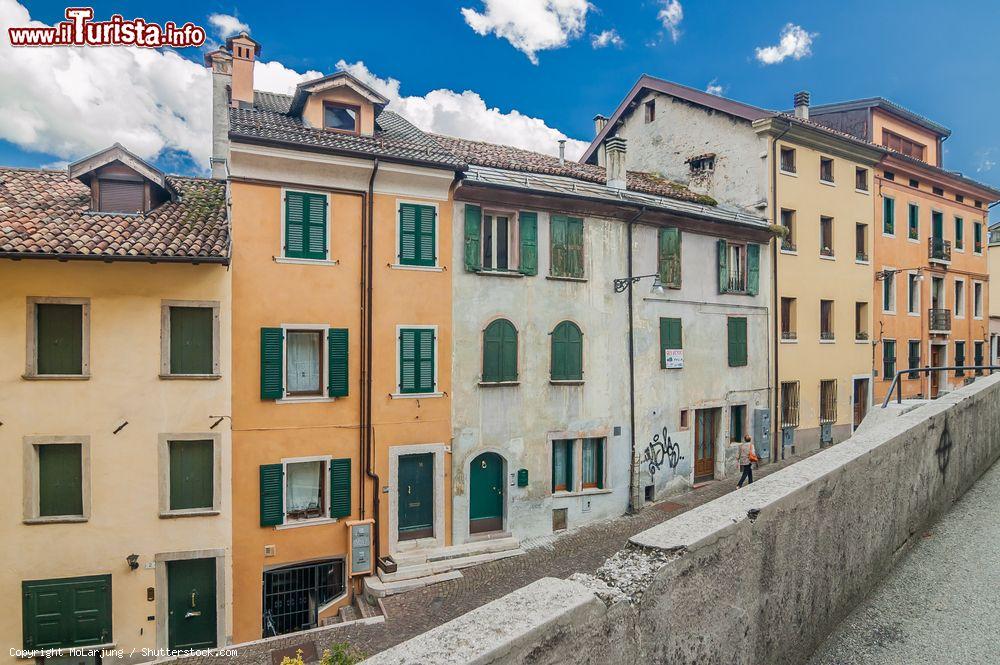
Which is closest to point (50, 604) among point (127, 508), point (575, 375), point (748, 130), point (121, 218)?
point (127, 508)

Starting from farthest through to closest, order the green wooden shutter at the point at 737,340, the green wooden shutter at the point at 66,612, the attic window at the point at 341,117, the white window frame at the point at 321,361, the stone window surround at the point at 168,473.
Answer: the green wooden shutter at the point at 737,340 → the attic window at the point at 341,117 → the white window frame at the point at 321,361 → the stone window surround at the point at 168,473 → the green wooden shutter at the point at 66,612

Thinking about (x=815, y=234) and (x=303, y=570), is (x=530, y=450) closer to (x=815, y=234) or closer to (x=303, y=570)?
(x=303, y=570)

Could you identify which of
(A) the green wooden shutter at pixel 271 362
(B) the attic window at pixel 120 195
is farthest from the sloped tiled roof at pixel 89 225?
(A) the green wooden shutter at pixel 271 362

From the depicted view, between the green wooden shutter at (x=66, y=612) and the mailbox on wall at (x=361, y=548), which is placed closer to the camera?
the green wooden shutter at (x=66, y=612)

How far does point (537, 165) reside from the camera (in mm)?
19297

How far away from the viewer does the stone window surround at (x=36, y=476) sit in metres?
12.3

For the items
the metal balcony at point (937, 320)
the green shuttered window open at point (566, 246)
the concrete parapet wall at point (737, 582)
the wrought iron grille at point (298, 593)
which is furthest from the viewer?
the metal balcony at point (937, 320)

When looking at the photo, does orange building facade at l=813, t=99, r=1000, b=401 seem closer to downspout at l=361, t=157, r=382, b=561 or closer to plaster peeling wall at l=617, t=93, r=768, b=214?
plaster peeling wall at l=617, t=93, r=768, b=214

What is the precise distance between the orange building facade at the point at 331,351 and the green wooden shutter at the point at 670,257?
24.8 feet

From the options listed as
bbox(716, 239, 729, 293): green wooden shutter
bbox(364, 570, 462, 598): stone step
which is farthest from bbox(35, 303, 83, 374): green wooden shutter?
bbox(716, 239, 729, 293): green wooden shutter

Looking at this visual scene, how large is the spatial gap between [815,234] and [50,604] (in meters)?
27.5

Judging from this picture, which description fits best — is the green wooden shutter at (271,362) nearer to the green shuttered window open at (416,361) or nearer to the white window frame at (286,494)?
the white window frame at (286,494)

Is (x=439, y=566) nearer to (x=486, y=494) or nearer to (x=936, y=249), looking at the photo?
(x=486, y=494)

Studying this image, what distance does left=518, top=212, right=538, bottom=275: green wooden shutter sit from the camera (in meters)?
16.5
